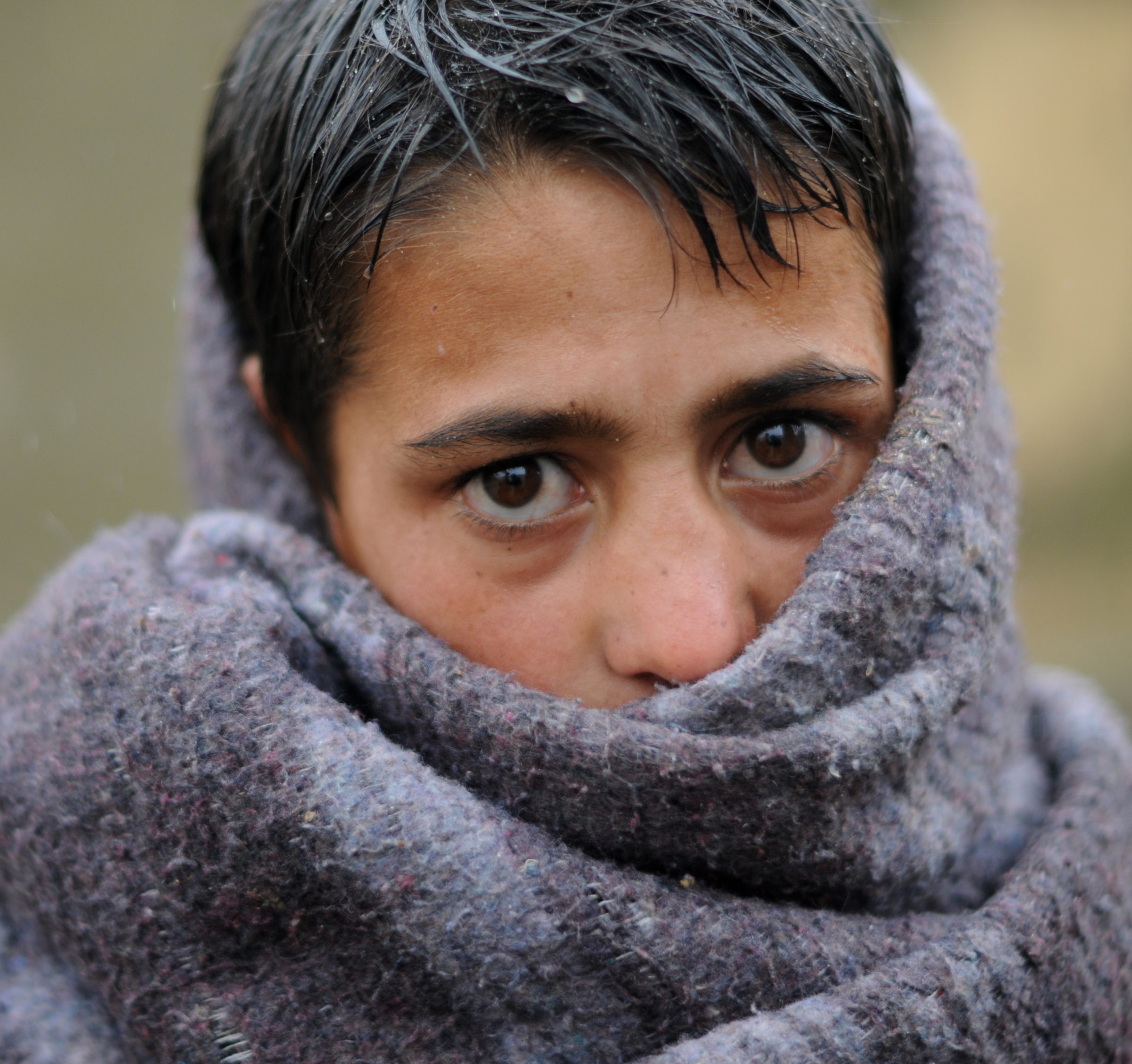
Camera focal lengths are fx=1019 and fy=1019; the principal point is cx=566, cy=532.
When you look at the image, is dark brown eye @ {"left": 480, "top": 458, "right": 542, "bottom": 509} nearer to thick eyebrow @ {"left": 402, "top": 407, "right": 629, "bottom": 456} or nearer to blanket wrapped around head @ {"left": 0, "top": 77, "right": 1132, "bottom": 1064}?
thick eyebrow @ {"left": 402, "top": 407, "right": 629, "bottom": 456}

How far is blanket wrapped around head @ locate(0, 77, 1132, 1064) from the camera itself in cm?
91

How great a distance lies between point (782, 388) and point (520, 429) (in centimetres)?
27

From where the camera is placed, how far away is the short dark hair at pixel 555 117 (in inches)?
39.8

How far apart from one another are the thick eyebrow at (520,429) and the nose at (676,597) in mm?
100

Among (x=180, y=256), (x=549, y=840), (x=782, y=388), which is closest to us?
(x=549, y=840)

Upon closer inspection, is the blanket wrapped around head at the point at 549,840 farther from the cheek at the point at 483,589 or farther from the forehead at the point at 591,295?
the forehead at the point at 591,295

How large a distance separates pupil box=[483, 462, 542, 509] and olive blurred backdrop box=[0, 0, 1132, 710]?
5.24 feet

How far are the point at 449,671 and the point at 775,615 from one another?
0.33m

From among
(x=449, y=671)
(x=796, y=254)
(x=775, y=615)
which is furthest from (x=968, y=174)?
(x=449, y=671)

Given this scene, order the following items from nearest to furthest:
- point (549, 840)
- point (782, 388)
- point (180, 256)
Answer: point (549, 840) < point (782, 388) < point (180, 256)

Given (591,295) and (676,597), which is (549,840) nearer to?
(676,597)

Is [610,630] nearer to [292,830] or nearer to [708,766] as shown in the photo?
[708,766]

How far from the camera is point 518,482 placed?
111 cm

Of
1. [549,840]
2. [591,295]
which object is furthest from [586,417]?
[549,840]
